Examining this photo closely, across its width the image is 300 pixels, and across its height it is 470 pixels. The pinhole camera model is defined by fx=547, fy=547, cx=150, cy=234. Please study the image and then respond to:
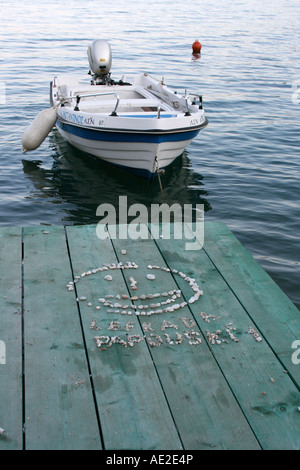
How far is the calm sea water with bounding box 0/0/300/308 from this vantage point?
7906 mm

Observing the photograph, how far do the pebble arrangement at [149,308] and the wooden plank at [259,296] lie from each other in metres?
0.15

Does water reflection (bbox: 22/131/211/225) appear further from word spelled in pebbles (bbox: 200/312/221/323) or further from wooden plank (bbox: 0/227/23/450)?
word spelled in pebbles (bbox: 200/312/221/323)

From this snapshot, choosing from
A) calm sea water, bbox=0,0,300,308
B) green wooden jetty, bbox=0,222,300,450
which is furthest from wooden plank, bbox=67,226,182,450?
calm sea water, bbox=0,0,300,308

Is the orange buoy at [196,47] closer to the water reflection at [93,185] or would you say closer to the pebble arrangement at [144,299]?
the water reflection at [93,185]

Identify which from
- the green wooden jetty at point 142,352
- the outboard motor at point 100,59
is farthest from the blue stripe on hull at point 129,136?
the green wooden jetty at point 142,352

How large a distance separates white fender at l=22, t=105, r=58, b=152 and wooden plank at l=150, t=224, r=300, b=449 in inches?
240

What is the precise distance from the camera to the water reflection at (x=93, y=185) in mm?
8219

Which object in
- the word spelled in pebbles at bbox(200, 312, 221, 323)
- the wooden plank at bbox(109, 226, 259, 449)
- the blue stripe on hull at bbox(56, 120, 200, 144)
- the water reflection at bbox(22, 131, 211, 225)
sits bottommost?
the water reflection at bbox(22, 131, 211, 225)

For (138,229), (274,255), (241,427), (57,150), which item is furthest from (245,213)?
(241,427)

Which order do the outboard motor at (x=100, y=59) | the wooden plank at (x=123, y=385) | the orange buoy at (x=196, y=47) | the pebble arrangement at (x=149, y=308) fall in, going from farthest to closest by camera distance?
the orange buoy at (x=196, y=47) < the outboard motor at (x=100, y=59) < the pebble arrangement at (x=149, y=308) < the wooden plank at (x=123, y=385)

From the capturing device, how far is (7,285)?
394 cm

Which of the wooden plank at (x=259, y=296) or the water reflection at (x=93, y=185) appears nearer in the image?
the wooden plank at (x=259, y=296)
